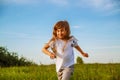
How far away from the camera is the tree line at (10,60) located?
62.2ft

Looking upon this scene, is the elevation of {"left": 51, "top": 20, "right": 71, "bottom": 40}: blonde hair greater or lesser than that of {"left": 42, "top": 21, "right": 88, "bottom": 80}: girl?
greater

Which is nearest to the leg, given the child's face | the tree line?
the child's face

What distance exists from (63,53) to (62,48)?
0.10 metres

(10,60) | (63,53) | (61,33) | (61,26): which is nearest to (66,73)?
(63,53)

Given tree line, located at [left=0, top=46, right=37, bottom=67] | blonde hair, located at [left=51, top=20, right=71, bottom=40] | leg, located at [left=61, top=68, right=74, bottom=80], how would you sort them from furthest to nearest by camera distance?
tree line, located at [left=0, top=46, right=37, bottom=67]
blonde hair, located at [left=51, top=20, right=71, bottom=40]
leg, located at [left=61, top=68, right=74, bottom=80]

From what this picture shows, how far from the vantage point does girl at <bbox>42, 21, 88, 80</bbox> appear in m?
6.38

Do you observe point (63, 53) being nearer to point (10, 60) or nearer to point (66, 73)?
point (66, 73)

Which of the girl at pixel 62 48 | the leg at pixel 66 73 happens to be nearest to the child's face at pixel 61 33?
the girl at pixel 62 48

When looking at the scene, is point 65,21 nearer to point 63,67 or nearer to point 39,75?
point 63,67

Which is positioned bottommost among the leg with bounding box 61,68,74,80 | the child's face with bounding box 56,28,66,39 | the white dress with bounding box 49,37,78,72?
the leg with bounding box 61,68,74,80

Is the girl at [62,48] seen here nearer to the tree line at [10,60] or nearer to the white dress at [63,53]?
the white dress at [63,53]

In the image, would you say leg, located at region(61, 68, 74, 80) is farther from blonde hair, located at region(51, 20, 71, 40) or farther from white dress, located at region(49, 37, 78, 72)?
blonde hair, located at region(51, 20, 71, 40)

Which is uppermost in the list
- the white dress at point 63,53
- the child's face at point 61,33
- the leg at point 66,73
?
the child's face at point 61,33

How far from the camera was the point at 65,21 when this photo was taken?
6594 mm
